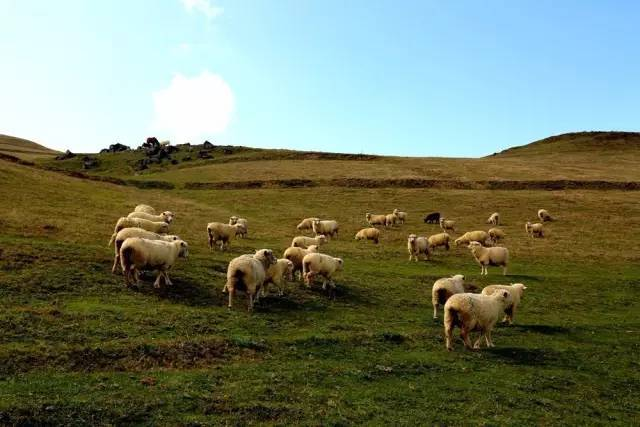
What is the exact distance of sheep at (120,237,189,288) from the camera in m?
21.0

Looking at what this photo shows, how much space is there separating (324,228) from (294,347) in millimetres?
26857

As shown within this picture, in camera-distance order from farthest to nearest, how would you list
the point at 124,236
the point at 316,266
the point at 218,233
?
the point at 218,233
the point at 316,266
the point at 124,236

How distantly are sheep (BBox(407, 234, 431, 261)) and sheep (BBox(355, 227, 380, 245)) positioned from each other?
17.4 ft

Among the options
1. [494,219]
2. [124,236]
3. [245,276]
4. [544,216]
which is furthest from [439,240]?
[124,236]

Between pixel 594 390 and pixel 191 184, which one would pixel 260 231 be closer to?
pixel 594 390

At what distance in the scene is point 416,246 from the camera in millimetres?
35406

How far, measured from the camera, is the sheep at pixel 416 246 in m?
35.4

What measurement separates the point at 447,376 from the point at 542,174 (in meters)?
69.1

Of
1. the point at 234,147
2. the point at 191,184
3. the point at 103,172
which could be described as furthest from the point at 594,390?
the point at 234,147

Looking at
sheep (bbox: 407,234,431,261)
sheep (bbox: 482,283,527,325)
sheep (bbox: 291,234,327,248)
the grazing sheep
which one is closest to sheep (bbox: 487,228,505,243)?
the grazing sheep

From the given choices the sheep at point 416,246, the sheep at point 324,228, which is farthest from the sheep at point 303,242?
the sheep at point 324,228

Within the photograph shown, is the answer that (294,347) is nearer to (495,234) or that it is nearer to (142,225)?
(142,225)

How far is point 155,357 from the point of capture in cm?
1485

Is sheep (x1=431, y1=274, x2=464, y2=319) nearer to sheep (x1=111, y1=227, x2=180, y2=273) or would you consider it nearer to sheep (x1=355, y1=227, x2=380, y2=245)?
sheep (x1=111, y1=227, x2=180, y2=273)
